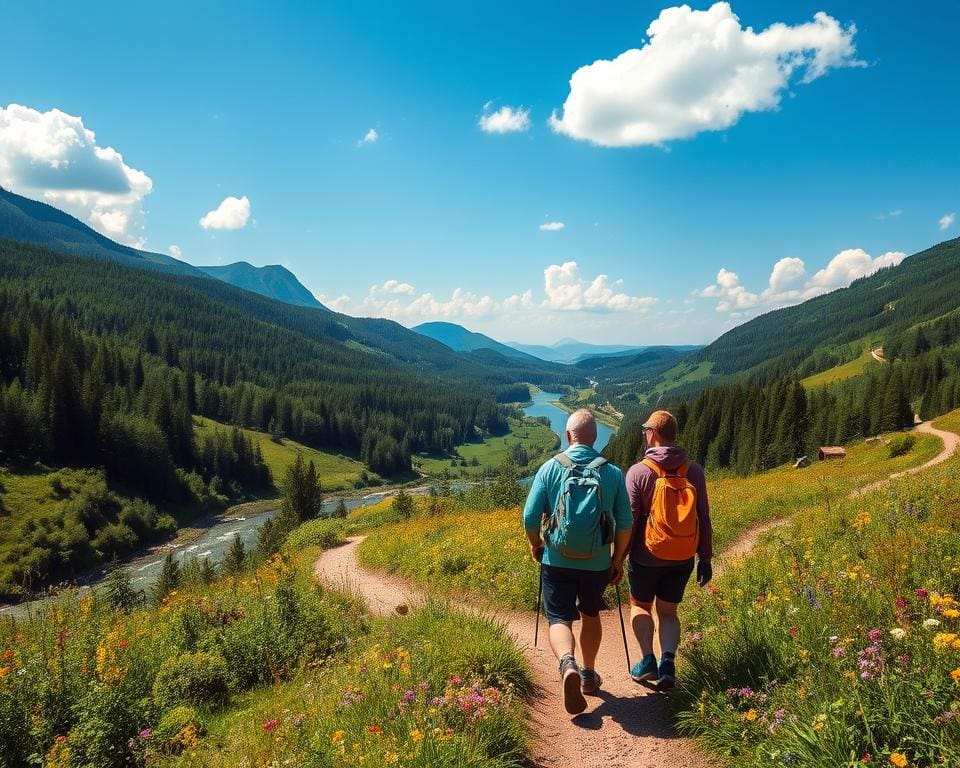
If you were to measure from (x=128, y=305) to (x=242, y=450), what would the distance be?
13216 centimetres

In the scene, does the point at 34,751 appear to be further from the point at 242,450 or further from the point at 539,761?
the point at 242,450

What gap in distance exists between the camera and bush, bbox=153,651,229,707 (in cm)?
583

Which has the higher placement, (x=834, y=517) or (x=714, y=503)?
(x=834, y=517)

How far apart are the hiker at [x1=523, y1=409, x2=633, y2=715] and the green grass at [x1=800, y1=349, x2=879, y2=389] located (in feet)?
536

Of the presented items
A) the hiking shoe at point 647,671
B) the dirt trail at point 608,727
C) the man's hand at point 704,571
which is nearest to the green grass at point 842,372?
the man's hand at point 704,571

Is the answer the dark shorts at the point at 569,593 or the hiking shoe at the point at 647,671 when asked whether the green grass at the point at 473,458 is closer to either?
the hiking shoe at the point at 647,671

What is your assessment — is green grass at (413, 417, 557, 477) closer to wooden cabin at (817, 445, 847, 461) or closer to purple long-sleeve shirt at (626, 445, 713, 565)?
wooden cabin at (817, 445, 847, 461)

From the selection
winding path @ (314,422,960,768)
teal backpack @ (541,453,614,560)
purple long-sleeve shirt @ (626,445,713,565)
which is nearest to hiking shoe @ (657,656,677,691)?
winding path @ (314,422,960,768)

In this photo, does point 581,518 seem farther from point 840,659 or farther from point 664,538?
point 840,659

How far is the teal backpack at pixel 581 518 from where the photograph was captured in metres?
4.96

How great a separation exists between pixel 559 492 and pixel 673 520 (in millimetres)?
1214

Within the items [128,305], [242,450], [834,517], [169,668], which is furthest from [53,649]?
[128,305]

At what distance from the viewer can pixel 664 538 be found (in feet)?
16.9

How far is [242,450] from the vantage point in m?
101
